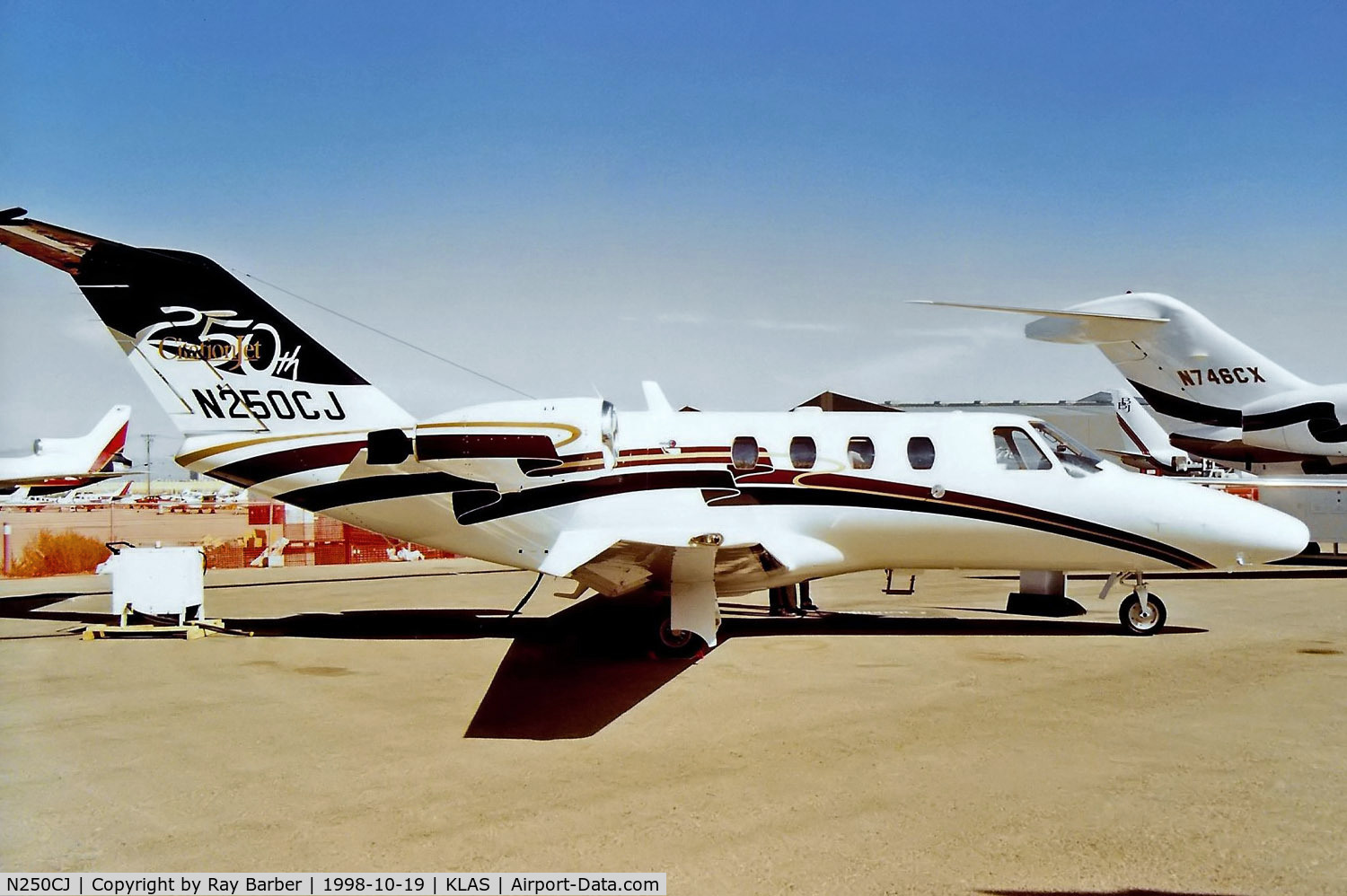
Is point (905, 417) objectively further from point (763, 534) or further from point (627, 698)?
point (627, 698)

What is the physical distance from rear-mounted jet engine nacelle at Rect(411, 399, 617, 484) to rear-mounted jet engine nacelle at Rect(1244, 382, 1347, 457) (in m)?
17.3

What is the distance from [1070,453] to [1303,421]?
41.9 feet

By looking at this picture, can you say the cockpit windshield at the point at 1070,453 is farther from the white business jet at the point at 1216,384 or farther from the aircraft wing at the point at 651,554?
the white business jet at the point at 1216,384

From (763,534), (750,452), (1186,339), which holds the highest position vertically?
(1186,339)

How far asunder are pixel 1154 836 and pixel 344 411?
9.92 metres

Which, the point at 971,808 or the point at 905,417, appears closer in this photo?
the point at 971,808

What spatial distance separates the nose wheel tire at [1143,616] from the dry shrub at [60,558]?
2288 centimetres

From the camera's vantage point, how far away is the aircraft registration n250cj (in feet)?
37.3

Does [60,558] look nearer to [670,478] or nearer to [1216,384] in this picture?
[670,478]

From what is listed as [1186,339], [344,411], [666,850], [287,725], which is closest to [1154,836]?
[666,850]

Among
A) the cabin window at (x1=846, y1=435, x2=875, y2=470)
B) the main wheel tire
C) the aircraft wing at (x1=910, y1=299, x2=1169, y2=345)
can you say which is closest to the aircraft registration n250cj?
the cabin window at (x1=846, y1=435, x2=875, y2=470)

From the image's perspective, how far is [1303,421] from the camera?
68.6 feet

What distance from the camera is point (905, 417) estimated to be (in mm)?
12258

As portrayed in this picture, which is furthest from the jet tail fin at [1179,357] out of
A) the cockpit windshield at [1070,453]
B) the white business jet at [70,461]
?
the white business jet at [70,461]
